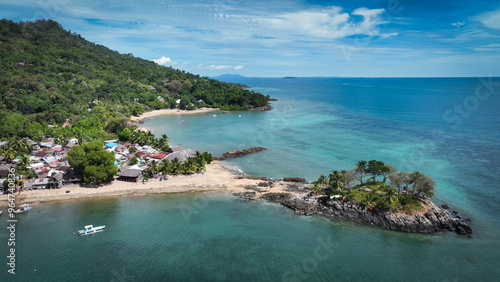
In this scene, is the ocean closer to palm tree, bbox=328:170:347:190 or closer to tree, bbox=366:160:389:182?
palm tree, bbox=328:170:347:190

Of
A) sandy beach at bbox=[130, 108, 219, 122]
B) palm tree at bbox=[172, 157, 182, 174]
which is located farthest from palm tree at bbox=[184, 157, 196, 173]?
sandy beach at bbox=[130, 108, 219, 122]

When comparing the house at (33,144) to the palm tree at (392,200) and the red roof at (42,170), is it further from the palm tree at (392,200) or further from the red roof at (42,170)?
the palm tree at (392,200)

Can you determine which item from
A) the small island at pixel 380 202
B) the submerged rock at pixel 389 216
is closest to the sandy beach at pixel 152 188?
the small island at pixel 380 202

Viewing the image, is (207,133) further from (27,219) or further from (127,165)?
(27,219)

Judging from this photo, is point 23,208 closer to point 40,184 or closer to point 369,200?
point 40,184

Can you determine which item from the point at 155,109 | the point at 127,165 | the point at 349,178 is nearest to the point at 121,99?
the point at 155,109

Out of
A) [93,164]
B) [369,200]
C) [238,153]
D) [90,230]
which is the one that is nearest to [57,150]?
[93,164]
